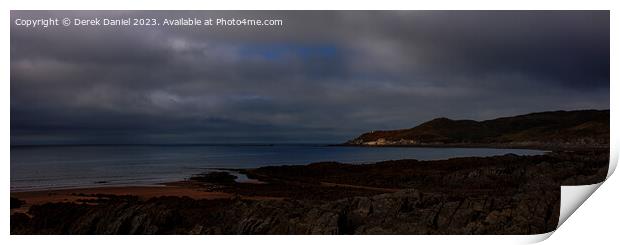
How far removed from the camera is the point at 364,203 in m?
7.23

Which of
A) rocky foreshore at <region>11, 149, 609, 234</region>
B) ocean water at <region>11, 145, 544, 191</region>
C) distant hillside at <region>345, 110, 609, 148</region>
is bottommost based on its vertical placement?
rocky foreshore at <region>11, 149, 609, 234</region>

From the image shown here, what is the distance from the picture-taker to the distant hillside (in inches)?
280

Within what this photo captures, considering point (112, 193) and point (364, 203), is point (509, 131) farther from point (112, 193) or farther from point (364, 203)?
point (112, 193)

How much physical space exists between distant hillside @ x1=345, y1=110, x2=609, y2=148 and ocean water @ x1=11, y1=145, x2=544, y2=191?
0.14m

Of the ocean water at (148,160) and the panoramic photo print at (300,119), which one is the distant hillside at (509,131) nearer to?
the panoramic photo print at (300,119)

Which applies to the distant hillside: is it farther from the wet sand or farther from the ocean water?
the wet sand

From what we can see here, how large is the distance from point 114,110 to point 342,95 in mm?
2546

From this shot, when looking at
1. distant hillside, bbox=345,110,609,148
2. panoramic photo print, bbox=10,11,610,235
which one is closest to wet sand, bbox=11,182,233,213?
panoramic photo print, bbox=10,11,610,235

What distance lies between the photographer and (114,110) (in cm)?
684

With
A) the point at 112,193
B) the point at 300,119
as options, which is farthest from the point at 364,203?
the point at 112,193

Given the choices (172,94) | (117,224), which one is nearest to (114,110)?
(172,94)
